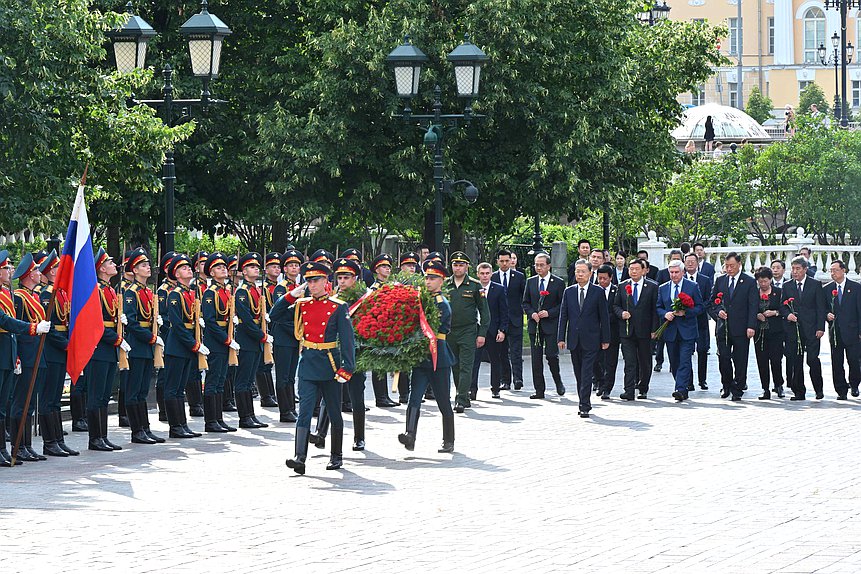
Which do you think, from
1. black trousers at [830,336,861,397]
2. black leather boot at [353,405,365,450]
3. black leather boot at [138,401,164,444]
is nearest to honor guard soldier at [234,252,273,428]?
black leather boot at [138,401,164,444]

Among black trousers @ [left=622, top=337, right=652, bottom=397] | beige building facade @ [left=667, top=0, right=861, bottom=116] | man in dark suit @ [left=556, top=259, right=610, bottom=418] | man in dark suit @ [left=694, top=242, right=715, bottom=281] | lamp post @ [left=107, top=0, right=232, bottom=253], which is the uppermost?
beige building facade @ [left=667, top=0, right=861, bottom=116]

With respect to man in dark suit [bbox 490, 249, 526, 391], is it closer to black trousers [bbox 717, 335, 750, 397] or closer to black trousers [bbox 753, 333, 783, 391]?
black trousers [bbox 717, 335, 750, 397]

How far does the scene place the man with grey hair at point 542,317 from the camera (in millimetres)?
20875

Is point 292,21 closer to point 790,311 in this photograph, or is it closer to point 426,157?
point 426,157

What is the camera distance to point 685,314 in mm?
21375

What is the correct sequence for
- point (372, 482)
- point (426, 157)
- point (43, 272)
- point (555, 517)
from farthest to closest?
point (426, 157)
point (43, 272)
point (372, 482)
point (555, 517)

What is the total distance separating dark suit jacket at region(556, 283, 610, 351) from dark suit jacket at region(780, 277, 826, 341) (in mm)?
2821

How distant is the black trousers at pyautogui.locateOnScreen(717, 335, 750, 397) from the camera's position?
2072 centimetres

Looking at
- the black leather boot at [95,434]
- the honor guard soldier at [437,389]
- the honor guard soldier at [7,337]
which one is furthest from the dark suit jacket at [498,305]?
the honor guard soldier at [7,337]

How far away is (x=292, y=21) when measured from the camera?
113 ft

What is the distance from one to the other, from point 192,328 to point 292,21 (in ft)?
60.9

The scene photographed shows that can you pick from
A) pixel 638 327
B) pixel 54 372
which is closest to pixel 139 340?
pixel 54 372

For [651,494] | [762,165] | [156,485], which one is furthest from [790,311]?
[762,165]

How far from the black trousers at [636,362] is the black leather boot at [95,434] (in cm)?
731
